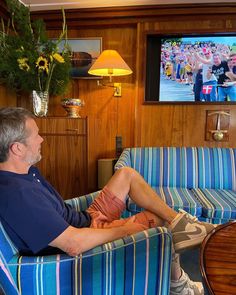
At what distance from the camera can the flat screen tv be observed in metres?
2.86

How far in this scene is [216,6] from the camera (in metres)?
2.70

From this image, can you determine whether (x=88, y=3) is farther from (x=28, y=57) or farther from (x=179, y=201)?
(x=179, y=201)

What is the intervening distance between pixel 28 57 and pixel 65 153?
3.18 feet

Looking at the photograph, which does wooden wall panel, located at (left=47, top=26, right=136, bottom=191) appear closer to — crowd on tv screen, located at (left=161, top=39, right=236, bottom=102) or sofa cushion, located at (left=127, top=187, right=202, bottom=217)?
crowd on tv screen, located at (left=161, top=39, right=236, bottom=102)

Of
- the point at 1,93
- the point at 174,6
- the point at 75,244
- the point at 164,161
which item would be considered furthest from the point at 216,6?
the point at 75,244

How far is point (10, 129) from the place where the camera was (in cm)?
111

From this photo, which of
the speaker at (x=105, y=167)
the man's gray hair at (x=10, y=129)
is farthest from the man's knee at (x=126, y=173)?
the speaker at (x=105, y=167)

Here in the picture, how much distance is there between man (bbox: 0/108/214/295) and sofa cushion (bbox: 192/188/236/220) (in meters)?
0.60

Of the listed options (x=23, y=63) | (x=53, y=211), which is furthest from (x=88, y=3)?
(x=53, y=211)

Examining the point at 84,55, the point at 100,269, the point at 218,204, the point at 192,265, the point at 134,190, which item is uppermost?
the point at 84,55

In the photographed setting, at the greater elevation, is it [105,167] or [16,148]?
[16,148]

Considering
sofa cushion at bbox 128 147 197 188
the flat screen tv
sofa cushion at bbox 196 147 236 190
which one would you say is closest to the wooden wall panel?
the flat screen tv

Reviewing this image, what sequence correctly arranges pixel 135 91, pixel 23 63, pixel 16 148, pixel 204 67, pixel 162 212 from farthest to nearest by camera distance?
pixel 135 91, pixel 204 67, pixel 23 63, pixel 162 212, pixel 16 148

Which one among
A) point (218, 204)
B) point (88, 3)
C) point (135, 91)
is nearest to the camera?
point (218, 204)
